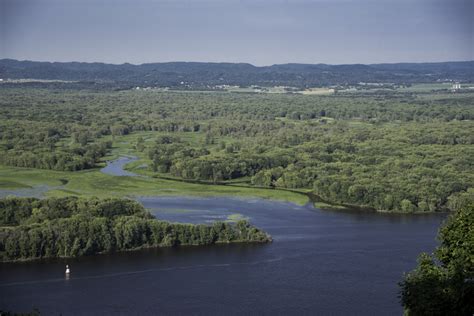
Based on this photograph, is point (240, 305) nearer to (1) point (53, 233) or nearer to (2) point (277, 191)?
(1) point (53, 233)

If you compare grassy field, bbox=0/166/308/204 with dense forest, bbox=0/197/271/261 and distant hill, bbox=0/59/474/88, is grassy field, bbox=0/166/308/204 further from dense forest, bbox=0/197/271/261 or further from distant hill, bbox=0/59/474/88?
distant hill, bbox=0/59/474/88

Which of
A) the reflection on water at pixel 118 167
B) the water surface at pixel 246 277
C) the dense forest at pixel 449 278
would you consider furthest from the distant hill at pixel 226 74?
the dense forest at pixel 449 278

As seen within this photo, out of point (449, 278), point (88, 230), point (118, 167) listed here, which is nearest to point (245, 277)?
point (88, 230)

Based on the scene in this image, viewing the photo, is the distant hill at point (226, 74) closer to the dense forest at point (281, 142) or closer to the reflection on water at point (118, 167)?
the dense forest at point (281, 142)

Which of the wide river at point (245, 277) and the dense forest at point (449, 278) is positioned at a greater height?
the dense forest at point (449, 278)

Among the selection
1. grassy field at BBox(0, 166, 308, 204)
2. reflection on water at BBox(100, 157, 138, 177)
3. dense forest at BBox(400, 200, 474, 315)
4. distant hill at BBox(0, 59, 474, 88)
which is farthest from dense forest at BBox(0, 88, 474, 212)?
distant hill at BBox(0, 59, 474, 88)

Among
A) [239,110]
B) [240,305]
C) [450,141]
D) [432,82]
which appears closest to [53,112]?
[239,110]
